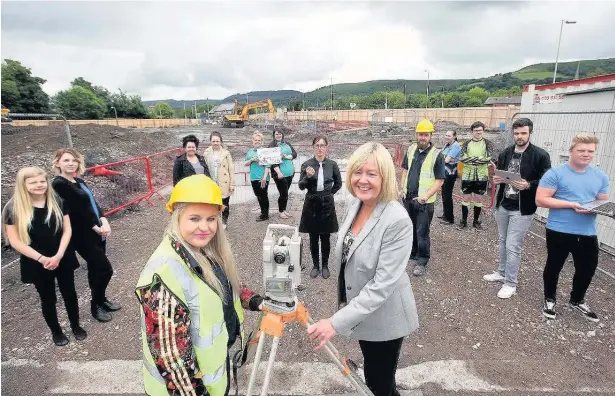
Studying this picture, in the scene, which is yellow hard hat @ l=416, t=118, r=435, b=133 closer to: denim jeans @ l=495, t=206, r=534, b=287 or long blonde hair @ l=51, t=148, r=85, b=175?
denim jeans @ l=495, t=206, r=534, b=287

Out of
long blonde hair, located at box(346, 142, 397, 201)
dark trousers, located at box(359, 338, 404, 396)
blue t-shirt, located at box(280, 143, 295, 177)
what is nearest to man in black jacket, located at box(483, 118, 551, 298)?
dark trousers, located at box(359, 338, 404, 396)

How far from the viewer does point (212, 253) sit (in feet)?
5.55

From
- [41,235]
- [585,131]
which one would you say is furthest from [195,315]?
[585,131]

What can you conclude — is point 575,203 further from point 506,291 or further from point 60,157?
point 60,157

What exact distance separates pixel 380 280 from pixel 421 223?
3.05 m

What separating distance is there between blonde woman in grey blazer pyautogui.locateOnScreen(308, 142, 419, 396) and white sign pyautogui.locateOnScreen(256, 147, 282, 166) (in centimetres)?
440

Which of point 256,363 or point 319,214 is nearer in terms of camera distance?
point 256,363

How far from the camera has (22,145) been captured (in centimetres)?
1509

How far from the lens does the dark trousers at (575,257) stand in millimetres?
3295

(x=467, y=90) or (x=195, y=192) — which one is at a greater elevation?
(x=467, y=90)

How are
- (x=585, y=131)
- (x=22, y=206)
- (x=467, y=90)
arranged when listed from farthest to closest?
(x=467, y=90) → (x=585, y=131) → (x=22, y=206)

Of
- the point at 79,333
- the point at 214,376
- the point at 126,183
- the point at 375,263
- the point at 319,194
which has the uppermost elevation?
the point at 375,263

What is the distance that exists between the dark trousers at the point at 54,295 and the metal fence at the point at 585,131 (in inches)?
278

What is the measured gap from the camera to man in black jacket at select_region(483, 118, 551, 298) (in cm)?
376
